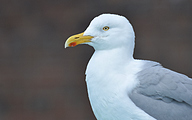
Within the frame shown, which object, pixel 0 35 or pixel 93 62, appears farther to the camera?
pixel 0 35

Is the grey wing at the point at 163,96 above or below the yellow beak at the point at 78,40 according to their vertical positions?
below

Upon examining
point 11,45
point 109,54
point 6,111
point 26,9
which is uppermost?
point 109,54

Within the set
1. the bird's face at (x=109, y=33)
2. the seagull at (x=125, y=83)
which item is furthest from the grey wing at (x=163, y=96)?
the bird's face at (x=109, y=33)

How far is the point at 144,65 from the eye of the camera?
5.90 ft

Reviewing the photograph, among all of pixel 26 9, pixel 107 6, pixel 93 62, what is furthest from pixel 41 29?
pixel 93 62

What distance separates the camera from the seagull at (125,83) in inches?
64.7

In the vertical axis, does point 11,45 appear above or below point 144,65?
below

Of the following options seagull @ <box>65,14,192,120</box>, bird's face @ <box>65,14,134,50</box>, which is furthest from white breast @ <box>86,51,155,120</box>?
bird's face @ <box>65,14,134,50</box>

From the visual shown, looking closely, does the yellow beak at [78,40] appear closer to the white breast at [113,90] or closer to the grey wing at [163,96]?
the white breast at [113,90]

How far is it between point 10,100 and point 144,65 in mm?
3131

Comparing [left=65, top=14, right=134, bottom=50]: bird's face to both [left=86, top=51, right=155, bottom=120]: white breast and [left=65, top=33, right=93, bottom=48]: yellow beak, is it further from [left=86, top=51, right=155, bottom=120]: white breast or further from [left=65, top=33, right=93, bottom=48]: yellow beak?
[left=86, top=51, right=155, bottom=120]: white breast

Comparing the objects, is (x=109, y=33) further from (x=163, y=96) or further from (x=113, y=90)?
(x=163, y=96)

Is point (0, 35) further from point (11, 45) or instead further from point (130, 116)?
point (130, 116)

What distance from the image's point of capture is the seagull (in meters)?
1.64
